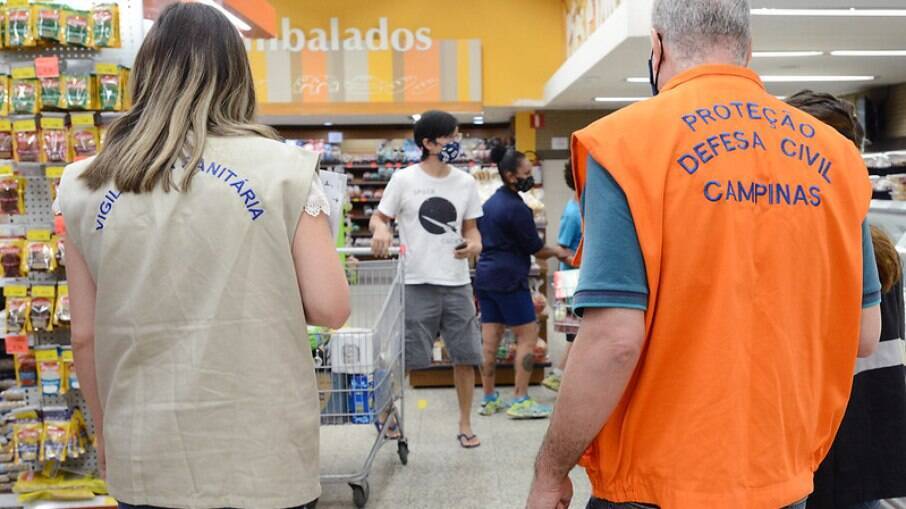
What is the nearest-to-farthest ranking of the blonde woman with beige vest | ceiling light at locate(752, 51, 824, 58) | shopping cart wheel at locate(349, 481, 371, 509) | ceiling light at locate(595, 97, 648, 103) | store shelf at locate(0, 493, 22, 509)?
the blonde woman with beige vest, store shelf at locate(0, 493, 22, 509), shopping cart wheel at locate(349, 481, 371, 509), ceiling light at locate(752, 51, 824, 58), ceiling light at locate(595, 97, 648, 103)

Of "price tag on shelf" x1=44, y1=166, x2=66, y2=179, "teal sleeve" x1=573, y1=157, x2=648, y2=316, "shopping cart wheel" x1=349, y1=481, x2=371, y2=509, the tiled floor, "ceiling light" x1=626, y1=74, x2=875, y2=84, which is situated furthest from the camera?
"ceiling light" x1=626, y1=74, x2=875, y2=84

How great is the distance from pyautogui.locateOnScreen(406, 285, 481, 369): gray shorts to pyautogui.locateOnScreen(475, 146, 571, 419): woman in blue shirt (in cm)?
64

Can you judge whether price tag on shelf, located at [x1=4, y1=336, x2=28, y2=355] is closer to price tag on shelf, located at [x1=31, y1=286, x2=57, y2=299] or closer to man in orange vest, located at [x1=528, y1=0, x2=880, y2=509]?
price tag on shelf, located at [x1=31, y1=286, x2=57, y2=299]

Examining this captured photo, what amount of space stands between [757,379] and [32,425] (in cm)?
284

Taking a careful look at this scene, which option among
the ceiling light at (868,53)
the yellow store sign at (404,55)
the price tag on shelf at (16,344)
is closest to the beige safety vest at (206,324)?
the price tag on shelf at (16,344)

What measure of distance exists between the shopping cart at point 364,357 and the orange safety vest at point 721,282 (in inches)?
86.5

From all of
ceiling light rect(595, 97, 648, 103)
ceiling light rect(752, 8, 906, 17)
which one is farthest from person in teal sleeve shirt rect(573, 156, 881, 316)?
ceiling light rect(595, 97, 648, 103)

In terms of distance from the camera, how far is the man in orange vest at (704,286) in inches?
46.0

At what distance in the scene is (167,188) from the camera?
4.49 ft

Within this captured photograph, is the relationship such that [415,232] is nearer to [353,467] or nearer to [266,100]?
[353,467]

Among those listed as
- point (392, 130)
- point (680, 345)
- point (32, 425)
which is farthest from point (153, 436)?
point (392, 130)

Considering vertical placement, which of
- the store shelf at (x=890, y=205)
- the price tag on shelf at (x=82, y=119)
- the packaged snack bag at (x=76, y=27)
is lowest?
the store shelf at (x=890, y=205)

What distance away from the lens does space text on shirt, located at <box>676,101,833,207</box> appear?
1.17m

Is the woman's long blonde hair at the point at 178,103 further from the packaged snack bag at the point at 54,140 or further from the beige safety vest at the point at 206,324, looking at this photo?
the packaged snack bag at the point at 54,140
